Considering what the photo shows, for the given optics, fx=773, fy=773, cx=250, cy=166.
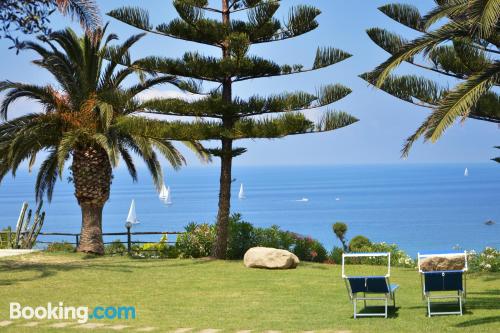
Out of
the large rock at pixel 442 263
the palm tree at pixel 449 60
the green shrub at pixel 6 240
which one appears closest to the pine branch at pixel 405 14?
the palm tree at pixel 449 60

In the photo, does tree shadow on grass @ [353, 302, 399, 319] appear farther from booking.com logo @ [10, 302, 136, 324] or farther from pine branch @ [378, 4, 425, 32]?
pine branch @ [378, 4, 425, 32]

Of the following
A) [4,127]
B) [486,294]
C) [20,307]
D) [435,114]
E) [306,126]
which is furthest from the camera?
[4,127]

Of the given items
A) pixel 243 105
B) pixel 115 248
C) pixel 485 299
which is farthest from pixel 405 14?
pixel 115 248

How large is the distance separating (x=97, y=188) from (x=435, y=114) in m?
11.4

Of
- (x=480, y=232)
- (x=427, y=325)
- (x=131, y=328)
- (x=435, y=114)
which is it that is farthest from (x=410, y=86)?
(x=480, y=232)

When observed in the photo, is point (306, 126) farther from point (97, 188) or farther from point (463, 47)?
point (97, 188)

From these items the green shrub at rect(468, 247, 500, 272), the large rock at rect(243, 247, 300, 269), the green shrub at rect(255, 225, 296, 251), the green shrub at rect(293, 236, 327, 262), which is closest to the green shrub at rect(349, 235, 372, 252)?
the green shrub at rect(293, 236, 327, 262)

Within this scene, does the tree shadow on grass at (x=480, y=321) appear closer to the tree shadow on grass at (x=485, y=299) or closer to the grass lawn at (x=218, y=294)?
the grass lawn at (x=218, y=294)

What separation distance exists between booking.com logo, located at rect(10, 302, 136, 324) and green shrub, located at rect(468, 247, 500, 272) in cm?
839

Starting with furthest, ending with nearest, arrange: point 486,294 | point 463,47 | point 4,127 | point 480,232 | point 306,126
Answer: point 480,232, point 4,127, point 306,126, point 463,47, point 486,294

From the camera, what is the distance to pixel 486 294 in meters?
12.2

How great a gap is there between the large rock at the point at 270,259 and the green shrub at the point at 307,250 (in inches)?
87.9

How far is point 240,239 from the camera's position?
61.1 feet

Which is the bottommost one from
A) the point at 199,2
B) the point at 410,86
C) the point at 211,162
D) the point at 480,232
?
the point at 480,232
